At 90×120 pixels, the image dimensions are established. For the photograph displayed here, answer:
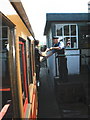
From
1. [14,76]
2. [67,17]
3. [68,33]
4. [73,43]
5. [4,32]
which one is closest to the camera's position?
[14,76]

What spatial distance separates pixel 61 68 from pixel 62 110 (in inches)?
61.5

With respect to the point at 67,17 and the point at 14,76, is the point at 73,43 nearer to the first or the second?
the point at 67,17

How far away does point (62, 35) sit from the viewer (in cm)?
987

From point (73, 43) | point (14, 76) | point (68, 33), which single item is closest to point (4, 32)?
point (14, 76)

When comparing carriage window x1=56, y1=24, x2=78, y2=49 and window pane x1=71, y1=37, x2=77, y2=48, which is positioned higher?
carriage window x1=56, y1=24, x2=78, y2=49

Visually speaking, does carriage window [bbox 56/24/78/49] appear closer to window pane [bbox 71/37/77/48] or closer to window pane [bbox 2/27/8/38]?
window pane [bbox 71/37/77/48]

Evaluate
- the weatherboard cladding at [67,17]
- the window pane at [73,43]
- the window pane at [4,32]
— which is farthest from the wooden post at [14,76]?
the window pane at [73,43]

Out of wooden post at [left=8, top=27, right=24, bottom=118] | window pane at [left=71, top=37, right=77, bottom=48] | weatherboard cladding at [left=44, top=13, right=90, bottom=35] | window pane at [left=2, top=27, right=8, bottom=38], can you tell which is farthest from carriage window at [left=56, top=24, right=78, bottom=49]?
wooden post at [left=8, top=27, right=24, bottom=118]

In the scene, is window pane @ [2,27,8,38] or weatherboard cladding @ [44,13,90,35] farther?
weatherboard cladding @ [44,13,90,35]

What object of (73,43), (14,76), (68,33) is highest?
(68,33)

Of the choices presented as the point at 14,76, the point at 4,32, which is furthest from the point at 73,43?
the point at 14,76

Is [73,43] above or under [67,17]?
under

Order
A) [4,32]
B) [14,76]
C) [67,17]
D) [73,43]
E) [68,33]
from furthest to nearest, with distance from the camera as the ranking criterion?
[73,43] < [68,33] < [67,17] < [4,32] < [14,76]

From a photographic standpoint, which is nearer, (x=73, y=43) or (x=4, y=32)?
(x=4, y=32)
